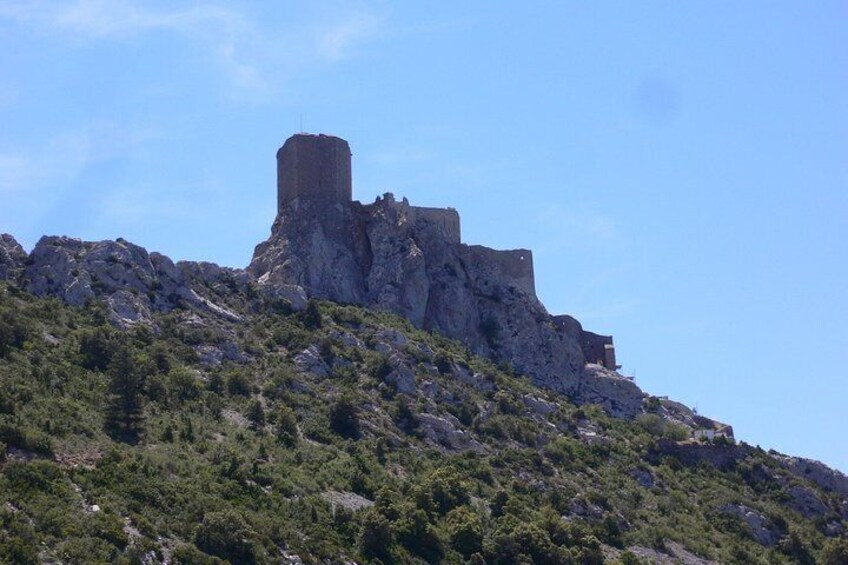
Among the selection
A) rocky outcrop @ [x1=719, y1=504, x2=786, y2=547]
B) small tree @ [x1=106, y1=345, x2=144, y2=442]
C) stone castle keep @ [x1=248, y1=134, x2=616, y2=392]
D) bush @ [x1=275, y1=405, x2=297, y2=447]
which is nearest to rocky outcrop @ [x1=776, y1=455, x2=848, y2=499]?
rocky outcrop @ [x1=719, y1=504, x2=786, y2=547]

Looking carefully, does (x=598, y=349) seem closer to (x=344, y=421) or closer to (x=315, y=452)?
(x=344, y=421)

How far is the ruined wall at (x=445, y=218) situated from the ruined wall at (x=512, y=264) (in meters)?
1.13

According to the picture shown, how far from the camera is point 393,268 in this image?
87.4 m

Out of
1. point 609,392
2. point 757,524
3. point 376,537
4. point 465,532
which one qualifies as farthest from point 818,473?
point 376,537

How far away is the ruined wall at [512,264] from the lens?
92250 mm

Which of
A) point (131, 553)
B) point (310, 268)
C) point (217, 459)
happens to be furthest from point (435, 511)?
point (310, 268)

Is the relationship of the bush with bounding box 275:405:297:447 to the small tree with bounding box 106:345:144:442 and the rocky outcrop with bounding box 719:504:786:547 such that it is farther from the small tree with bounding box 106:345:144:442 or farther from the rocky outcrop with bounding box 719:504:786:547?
the rocky outcrop with bounding box 719:504:786:547

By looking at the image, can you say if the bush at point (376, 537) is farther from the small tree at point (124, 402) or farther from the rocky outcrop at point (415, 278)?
the rocky outcrop at point (415, 278)

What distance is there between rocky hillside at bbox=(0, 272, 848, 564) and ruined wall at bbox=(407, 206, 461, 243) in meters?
8.48

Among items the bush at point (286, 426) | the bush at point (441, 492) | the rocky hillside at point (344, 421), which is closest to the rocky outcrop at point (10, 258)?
the rocky hillside at point (344, 421)

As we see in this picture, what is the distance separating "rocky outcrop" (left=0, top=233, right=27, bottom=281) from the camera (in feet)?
246

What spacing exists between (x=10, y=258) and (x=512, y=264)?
2940 centimetres

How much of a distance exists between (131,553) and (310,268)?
3812 centimetres

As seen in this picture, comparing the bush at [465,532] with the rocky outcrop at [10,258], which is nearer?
the bush at [465,532]
